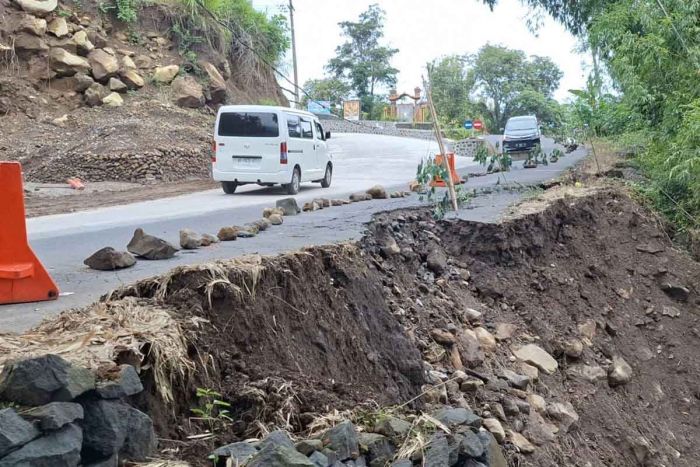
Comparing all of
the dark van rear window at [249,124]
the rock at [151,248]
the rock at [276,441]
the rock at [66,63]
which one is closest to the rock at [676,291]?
the rock at [151,248]

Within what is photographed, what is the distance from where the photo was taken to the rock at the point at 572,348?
318 inches

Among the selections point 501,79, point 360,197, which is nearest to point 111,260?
point 360,197

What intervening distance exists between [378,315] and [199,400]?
2.33m

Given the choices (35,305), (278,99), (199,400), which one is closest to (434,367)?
(199,400)

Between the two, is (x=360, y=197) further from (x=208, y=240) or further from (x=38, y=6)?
(x=38, y=6)

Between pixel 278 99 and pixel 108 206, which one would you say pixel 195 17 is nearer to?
pixel 278 99

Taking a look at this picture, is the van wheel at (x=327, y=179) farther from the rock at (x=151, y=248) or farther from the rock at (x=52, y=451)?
the rock at (x=52, y=451)

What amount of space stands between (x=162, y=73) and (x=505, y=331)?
1959 centimetres

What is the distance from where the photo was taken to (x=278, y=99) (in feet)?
102

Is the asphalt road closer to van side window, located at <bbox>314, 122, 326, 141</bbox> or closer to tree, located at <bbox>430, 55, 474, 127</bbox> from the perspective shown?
van side window, located at <bbox>314, 122, 326, 141</bbox>

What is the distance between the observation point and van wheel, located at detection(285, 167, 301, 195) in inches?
699

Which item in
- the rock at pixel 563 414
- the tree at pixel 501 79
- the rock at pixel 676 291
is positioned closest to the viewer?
the rock at pixel 563 414

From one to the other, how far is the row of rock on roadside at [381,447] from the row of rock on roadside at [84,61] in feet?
66.6

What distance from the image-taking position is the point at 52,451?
9.72 feet
